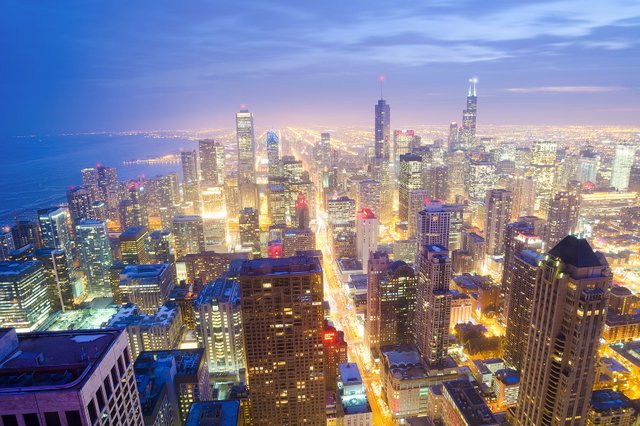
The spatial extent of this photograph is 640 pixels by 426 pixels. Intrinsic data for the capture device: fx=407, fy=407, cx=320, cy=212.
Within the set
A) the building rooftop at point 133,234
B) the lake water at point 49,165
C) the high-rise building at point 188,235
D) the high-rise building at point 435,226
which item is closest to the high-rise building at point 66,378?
the high-rise building at point 435,226

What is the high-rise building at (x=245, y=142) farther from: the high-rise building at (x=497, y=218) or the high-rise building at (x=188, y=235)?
the high-rise building at (x=497, y=218)

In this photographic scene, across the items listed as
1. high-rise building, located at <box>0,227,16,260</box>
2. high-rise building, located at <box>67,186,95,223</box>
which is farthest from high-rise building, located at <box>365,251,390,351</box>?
high-rise building, located at <box>67,186,95,223</box>

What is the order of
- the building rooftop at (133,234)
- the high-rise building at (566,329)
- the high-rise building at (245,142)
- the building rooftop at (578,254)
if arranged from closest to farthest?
the high-rise building at (566,329) < the building rooftop at (578,254) < the building rooftop at (133,234) < the high-rise building at (245,142)

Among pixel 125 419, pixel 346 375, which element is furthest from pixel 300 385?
pixel 125 419

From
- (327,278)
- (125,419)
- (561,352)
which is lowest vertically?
(327,278)

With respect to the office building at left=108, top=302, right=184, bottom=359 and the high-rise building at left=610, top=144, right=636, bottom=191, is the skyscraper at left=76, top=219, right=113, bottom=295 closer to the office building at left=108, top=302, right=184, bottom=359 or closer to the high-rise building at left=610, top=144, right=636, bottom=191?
the office building at left=108, top=302, right=184, bottom=359

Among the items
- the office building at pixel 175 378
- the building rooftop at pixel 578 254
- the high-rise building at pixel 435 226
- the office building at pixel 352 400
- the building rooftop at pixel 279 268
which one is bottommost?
the office building at pixel 352 400

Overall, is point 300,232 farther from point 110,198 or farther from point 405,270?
point 110,198
